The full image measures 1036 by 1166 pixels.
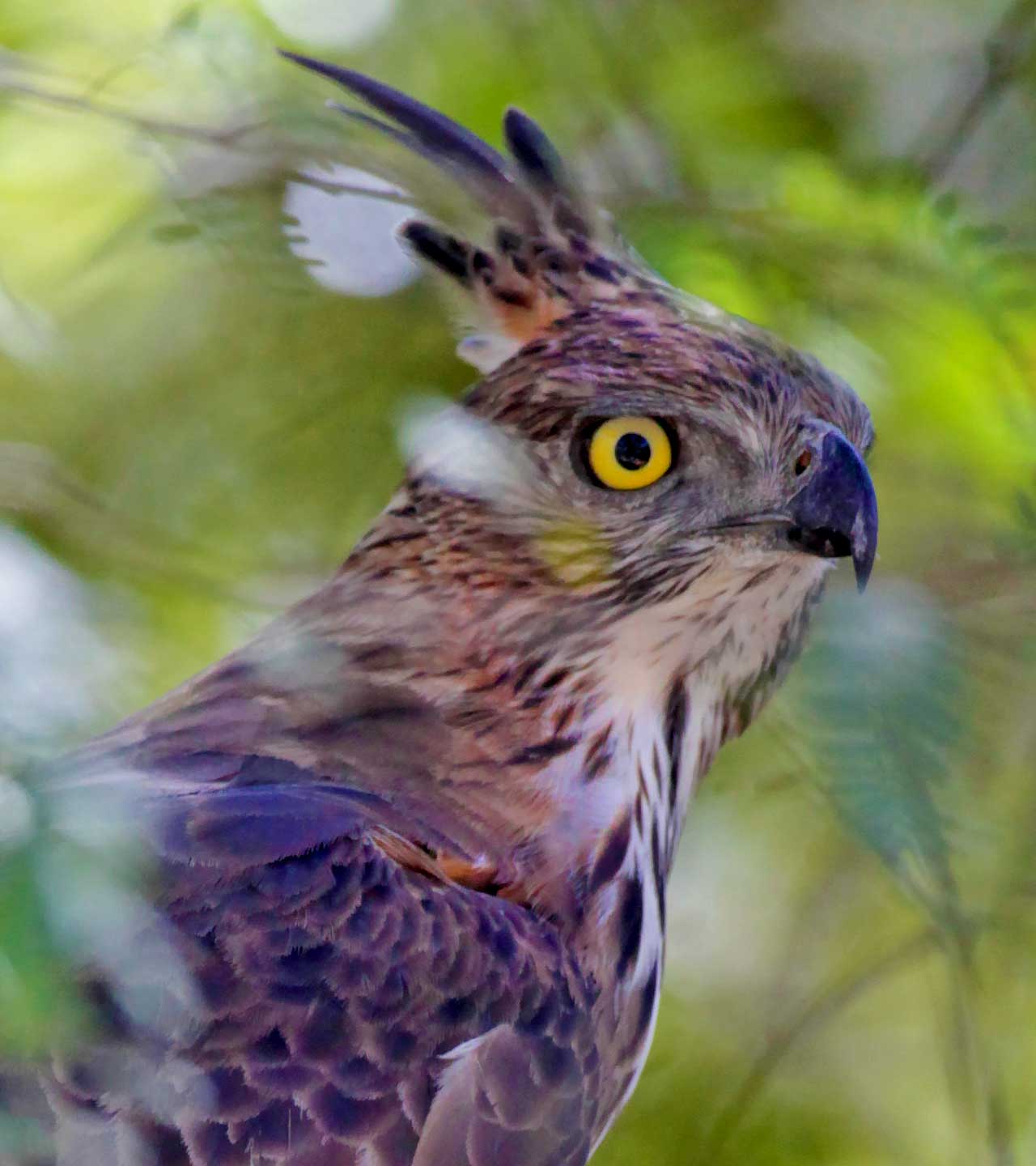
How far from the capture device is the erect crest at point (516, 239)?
8.73 ft

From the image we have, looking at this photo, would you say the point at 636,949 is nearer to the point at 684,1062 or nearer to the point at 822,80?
the point at 684,1062

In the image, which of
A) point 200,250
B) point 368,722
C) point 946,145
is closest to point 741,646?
point 368,722

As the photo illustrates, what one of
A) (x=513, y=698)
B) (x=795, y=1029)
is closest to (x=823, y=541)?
(x=513, y=698)

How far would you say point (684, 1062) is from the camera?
340 centimetres

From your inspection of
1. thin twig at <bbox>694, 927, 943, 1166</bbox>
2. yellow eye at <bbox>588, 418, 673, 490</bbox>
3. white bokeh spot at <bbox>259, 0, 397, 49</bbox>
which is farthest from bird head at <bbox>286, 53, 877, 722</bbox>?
thin twig at <bbox>694, 927, 943, 1166</bbox>

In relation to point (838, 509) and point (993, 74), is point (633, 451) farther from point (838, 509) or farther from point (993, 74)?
point (993, 74)

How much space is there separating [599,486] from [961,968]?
3.33ft

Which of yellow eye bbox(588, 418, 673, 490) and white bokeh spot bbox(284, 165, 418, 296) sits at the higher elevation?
white bokeh spot bbox(284, 165, 418, 296)

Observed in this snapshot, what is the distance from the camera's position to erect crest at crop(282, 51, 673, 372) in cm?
266

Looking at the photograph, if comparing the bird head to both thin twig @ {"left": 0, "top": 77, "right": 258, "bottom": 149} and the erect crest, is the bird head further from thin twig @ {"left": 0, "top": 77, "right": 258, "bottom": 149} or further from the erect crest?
thin twig @ {"left": 0, "top": 77, "right": 258, "bottom": 149}

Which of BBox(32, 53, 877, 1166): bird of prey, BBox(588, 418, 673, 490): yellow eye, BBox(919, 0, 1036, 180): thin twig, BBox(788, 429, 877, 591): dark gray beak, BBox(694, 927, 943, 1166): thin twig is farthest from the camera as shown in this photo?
BBox(919, 0, 1036, 180): thin twig

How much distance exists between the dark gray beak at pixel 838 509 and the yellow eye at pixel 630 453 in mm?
197

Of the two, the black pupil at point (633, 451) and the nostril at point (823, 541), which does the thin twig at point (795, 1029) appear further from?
the black pupil at point (633, 451)

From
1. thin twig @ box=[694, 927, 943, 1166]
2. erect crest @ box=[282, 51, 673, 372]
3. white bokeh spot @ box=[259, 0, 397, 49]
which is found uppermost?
white bokeh spot @ box=[259, 0, 397, 49]
